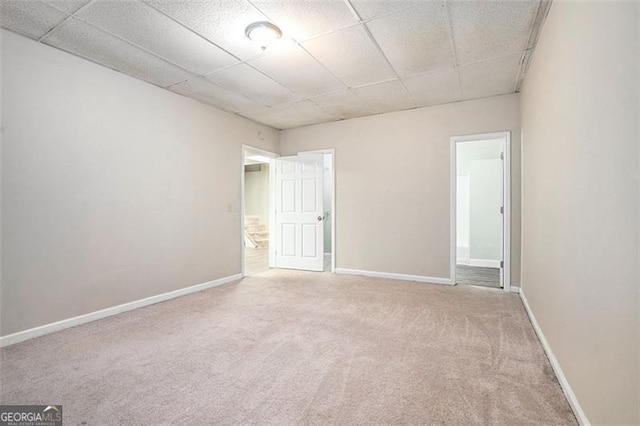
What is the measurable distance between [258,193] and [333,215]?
503cm

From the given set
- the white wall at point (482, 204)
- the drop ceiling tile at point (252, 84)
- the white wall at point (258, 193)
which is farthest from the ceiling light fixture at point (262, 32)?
the white wall at point (258, 193)

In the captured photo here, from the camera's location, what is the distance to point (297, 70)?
3129mm

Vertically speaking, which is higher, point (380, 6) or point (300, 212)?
point (380, 6)

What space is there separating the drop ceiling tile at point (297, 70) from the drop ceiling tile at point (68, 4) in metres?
1.32

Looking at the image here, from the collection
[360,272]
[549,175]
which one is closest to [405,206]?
[360,272]

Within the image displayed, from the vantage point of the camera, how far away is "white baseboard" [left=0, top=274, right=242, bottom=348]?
7.80 ft

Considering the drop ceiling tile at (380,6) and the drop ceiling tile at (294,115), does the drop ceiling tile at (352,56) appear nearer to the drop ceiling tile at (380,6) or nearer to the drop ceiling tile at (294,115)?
the drop ceiling tile at (380,6)

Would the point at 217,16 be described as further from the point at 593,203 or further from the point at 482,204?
the point at 482,204

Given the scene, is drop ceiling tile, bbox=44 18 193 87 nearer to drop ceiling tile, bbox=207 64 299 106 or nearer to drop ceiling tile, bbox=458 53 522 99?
drop ceiling tile, bbox=207 64 299 106

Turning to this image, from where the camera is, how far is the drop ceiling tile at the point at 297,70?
2.78 m

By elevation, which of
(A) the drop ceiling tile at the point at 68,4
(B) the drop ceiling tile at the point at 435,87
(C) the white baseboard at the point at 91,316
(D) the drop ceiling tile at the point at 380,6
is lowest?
(C) the white baseboard at the point at 91,316

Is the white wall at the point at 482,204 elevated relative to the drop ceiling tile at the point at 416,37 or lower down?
lower down

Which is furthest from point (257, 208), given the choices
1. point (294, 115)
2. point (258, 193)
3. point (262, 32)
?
point (262, 32)

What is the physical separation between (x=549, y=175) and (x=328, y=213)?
5.13m
